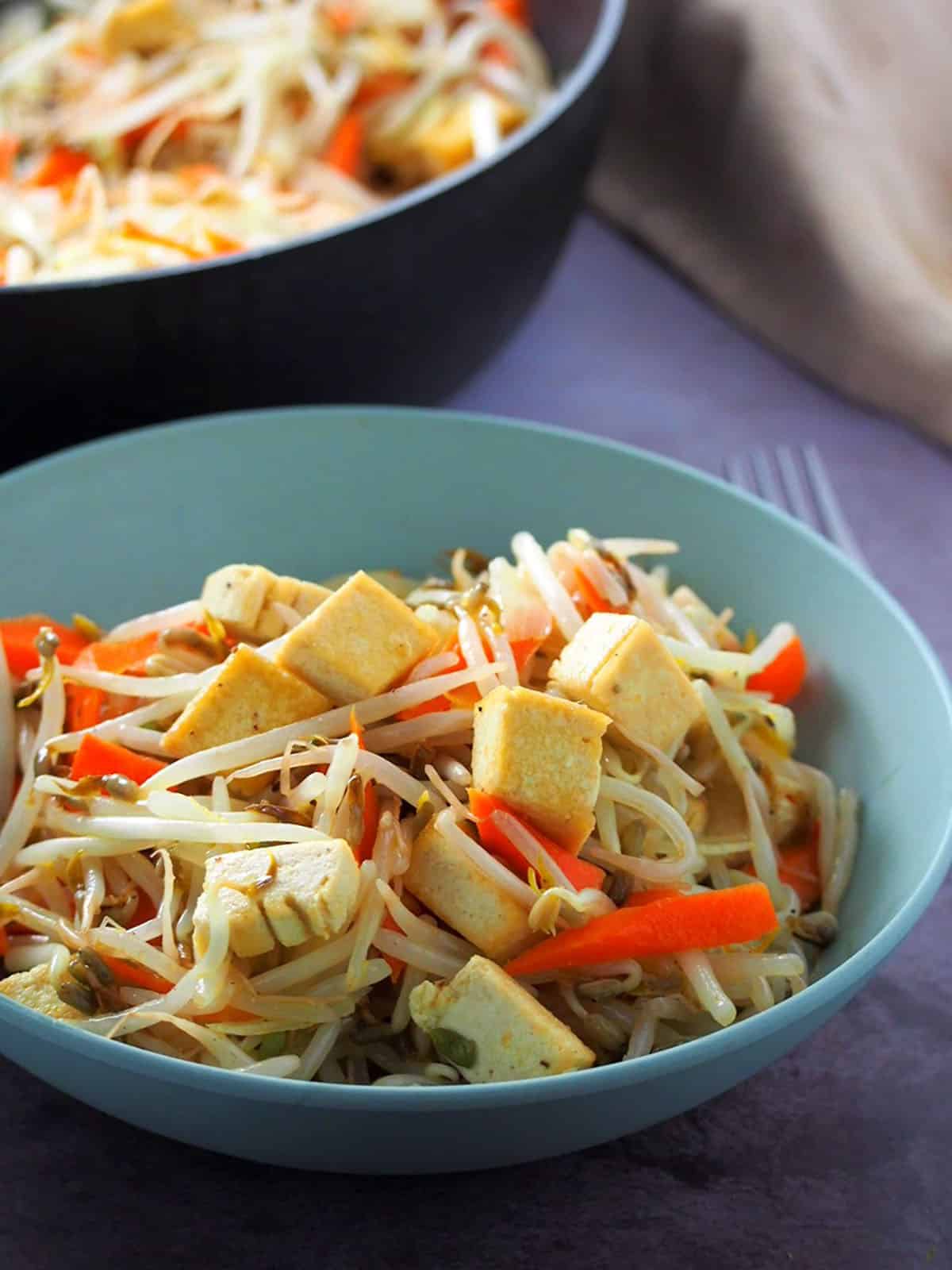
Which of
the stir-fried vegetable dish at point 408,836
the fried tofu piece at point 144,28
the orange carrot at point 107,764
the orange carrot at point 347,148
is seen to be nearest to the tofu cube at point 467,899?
the stir-fried vegetable dish at point 408,836

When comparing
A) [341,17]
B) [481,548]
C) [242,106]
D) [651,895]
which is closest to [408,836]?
[651,895]

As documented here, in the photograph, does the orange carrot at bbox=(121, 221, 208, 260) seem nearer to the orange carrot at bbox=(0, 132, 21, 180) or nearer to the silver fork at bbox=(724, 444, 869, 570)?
the orange carrot at bbox=(0, 132, 21, 180)

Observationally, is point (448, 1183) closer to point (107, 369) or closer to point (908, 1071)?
point (908, 1071)

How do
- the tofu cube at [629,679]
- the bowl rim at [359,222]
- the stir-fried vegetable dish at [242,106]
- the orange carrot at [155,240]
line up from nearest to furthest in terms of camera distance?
the tofu cube at [629,679], the bowl rim at [359,222], the orange carrot at [155,240], the stir-fried vegetable dish at [242,106]

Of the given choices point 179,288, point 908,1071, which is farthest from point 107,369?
point 908,1071

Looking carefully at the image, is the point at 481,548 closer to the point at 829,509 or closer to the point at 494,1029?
the point at 829,509

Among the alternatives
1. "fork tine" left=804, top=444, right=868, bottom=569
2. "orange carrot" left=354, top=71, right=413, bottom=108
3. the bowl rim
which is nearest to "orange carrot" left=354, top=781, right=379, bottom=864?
the bowl rim

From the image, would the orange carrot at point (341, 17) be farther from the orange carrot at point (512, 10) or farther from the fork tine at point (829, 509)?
the fork tine at point (829, 509)
